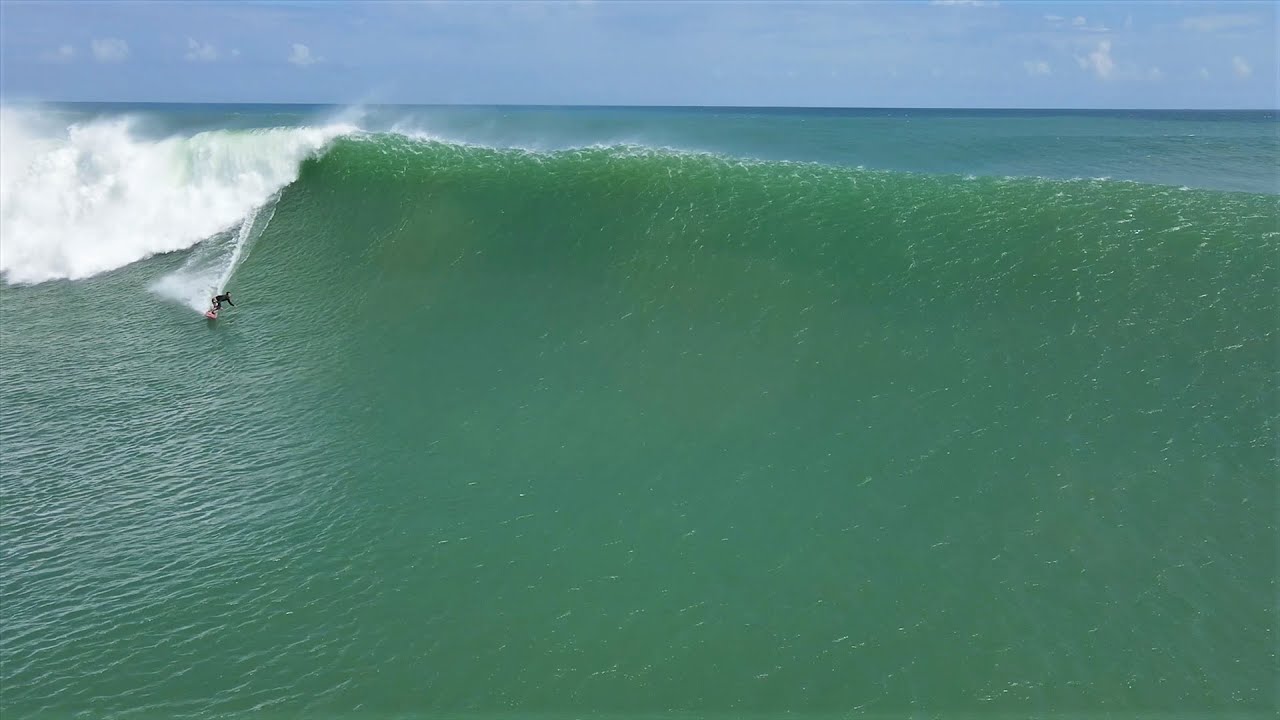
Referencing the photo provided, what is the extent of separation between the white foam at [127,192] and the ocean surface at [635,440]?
0.37ft

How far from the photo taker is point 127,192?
1778 centimetres

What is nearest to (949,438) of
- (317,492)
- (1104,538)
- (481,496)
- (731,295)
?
(1104,538)

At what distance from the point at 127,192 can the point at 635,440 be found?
15917mm

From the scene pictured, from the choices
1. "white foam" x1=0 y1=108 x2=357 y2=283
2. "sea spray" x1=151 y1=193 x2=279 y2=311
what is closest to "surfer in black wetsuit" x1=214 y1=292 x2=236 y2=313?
"sea spray" x1=151 y1=193 x2=279 y2=311

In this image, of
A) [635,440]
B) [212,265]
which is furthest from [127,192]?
[635,440]

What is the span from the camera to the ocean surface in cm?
674

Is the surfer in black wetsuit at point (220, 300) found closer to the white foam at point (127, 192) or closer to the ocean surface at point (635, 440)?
the ocean surface at point (635, 440)

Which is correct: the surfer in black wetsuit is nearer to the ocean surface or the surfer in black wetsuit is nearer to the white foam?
the ocean surface

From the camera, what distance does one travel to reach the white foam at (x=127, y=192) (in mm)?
16859

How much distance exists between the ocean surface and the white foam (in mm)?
114

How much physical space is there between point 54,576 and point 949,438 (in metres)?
10.8

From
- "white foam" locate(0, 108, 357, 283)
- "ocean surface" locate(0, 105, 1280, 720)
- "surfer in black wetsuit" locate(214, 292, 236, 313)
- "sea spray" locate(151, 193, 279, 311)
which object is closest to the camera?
"ocean surface" locate(0, 105, 1280, 720)

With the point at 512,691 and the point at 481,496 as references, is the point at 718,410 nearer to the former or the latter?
the point at 481,496

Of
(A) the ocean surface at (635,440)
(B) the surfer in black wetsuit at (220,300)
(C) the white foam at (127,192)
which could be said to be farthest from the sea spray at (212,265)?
(B) the surfer in black wetsuit at (220,300)
